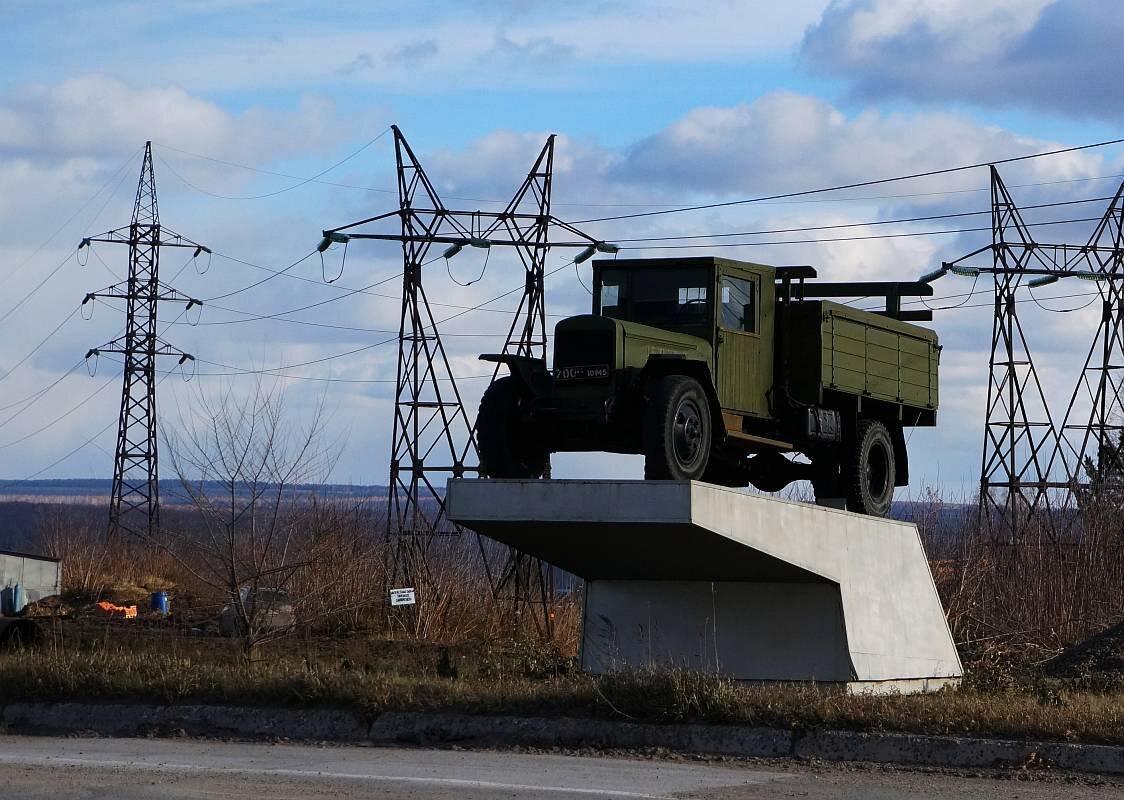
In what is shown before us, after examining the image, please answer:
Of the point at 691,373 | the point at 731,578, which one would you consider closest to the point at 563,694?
the point at 731,578

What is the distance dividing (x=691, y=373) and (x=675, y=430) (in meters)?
0.71

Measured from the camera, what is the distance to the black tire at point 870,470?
1627cm

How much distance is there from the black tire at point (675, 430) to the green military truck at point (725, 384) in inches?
0.5

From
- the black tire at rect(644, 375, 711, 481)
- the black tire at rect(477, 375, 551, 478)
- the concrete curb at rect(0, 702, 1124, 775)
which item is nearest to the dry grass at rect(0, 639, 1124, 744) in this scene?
the concrete curb at rect(0, 702, 1124, 775)

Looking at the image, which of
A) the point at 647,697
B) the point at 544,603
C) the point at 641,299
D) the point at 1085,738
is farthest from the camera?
→ the point at 544,603

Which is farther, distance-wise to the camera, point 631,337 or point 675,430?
point 631,337

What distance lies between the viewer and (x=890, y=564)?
15734mm

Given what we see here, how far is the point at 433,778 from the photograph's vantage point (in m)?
10.3

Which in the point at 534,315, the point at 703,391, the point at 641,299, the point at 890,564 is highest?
the point at 534,315

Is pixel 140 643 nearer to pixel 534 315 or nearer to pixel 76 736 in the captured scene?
pixel 76 736

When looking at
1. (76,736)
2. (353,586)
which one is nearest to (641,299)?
(76,736)

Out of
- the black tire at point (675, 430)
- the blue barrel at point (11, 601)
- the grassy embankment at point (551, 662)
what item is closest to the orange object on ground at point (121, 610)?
the grassy embankment at point (551, 662)

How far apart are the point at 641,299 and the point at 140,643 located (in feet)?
30.7

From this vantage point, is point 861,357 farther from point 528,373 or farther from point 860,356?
point 528,373
